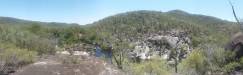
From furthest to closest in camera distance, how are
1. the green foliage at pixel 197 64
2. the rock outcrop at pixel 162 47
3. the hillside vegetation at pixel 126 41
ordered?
1. the rock outcrop at pixel 162 47
2. the green foliage at pixel 197 64
3. the hillside vegetation at pixel 126 41

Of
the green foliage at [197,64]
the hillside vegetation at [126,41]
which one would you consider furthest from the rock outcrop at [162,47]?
the green foliage at [197,64]

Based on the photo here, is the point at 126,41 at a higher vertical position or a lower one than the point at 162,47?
higher

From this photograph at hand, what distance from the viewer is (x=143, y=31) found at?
160000mm

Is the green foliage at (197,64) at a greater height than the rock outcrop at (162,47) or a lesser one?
greater

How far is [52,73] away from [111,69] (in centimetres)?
266

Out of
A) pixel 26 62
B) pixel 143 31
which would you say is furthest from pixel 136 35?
pixel 26 62

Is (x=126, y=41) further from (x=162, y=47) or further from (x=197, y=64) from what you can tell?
(x=162, y=47)

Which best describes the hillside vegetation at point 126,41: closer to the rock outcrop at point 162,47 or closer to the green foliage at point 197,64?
the green foliage at point 197,64

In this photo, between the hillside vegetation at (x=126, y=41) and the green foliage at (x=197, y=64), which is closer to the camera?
the hillside vegetation at (x=126, y=41)

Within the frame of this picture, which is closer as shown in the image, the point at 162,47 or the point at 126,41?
the point at 126,41

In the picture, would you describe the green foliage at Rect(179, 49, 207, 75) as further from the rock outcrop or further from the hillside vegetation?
the rock outcrop

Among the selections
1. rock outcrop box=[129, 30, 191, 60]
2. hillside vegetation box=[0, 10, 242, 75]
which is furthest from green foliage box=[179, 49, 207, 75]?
rock outcrop box=[129, 30, 191, 60]

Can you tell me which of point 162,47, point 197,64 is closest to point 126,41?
point 197,64

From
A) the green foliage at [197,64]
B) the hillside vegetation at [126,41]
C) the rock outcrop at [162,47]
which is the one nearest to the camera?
the hillside vegetation at [126,41]
